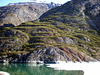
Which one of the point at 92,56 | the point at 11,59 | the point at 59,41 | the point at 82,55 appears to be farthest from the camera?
the point at 59,41

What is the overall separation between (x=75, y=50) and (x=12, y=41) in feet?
246

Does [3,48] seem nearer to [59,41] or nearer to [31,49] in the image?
[31,49]

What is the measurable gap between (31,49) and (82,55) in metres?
56.5

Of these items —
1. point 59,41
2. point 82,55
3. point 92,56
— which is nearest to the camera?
point 82,55

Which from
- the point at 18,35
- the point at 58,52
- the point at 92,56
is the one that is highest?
the point at 18,35

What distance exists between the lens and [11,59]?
155625mm

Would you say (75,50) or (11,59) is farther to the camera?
(75,50)

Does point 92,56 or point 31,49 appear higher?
point 31,49

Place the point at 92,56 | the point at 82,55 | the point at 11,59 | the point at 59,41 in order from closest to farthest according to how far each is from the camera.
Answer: the point at 11,59 → the point at 82,55 → the point at 92,56 → the point at 59,41

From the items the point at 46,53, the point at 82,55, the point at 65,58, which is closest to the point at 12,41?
the point at 46,53

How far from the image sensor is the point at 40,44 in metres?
170

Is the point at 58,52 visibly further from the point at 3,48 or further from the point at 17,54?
the point at 3,48

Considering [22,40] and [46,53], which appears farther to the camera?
[22,40]

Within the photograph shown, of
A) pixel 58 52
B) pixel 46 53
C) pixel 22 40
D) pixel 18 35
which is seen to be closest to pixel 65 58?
pixel 58 52
